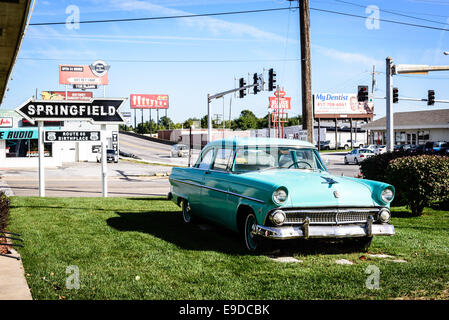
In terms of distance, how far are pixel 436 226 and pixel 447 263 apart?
12.7 ft

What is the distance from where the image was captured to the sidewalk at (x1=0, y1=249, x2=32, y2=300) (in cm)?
465

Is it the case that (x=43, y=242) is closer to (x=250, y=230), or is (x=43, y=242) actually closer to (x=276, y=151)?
(x=250, y=230)

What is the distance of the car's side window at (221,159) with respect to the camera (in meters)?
7.65

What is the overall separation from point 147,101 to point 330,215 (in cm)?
11379

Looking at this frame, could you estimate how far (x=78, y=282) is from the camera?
5129mm

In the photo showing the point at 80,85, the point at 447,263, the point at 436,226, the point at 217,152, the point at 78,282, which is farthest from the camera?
the point at 80,85

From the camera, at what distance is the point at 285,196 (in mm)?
6031

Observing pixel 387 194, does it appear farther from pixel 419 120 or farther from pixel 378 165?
pixel 419 120

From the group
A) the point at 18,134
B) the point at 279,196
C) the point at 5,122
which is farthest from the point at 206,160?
the point at 5,122

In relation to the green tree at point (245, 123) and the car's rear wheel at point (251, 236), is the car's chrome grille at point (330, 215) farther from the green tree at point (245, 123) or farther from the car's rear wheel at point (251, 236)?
the green tree at point (245, 123)

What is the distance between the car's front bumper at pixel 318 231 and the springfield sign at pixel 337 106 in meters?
70.2

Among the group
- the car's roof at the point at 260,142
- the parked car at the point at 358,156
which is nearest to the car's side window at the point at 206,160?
the car's roof at the point at 260,142

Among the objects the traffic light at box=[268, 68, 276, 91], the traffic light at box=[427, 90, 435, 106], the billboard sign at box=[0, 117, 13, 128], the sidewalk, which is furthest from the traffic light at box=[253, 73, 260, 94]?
the billboard sign at box=[0, 117, 13, 128]
